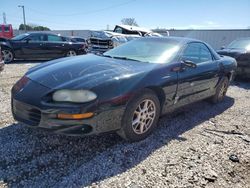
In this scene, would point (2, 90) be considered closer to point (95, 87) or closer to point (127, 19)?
point (95, 87)

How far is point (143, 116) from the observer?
129 inches

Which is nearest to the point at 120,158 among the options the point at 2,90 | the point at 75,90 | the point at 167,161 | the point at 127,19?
the point at 167,161

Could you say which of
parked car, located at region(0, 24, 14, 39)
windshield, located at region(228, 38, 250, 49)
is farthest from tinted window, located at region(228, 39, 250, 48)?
parked car, located at region(0, 24, 14, 39)

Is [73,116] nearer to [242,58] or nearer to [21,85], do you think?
[21,85]

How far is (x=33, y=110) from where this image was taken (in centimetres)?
281

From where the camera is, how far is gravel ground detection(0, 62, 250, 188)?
251 cm

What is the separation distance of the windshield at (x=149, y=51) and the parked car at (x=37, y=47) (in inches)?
296

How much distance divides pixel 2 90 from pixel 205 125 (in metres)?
4.49

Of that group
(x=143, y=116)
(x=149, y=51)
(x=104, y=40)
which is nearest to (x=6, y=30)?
(x=104, y=40)

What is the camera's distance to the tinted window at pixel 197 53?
4020 mm

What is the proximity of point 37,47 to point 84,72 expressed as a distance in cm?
864

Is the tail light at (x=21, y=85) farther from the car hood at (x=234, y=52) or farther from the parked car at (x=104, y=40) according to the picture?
the parked car at (x=104, y=40)

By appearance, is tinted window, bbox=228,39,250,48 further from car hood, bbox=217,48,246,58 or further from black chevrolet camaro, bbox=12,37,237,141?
black chevrolet camaro, bbox=12,37,237,141

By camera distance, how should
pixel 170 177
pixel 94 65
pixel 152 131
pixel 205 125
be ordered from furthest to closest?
pixel 205 125 < pixel 152 131 < pixel 94 65 < pixel 170 177
